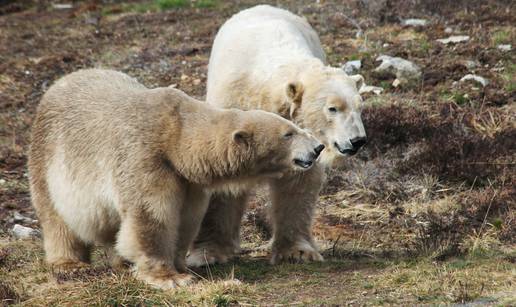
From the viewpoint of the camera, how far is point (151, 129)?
585cm

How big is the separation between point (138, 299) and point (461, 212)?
3253 millimetres

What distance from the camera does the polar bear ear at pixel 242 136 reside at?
18.7 feet

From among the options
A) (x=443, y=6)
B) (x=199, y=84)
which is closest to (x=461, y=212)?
(x=199, y=84)

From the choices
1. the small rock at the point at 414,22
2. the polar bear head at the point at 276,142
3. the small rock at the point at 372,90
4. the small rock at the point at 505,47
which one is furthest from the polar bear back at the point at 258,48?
the small rock at the point at 414,22

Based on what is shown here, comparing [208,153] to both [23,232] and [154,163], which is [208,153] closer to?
[154,163]

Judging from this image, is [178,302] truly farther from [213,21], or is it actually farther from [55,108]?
[213,21]

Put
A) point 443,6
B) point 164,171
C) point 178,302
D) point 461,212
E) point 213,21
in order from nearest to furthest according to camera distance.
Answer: point 178,302, point 164,171, point 461,212, point 443,6, point 213,21

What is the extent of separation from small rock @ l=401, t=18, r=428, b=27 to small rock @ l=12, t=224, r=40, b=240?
7235 mm

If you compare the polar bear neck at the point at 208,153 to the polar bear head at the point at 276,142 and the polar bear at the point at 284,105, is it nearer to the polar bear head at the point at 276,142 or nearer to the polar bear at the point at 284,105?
the polar bear head at the point at 276,142

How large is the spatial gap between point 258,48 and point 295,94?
30.4 inches

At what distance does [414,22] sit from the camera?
13.4 m

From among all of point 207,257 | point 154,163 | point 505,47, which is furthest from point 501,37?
point 154,163

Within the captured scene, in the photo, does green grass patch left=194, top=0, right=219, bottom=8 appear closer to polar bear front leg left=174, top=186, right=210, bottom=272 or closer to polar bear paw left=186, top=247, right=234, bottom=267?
polar bear paw left=186, top=247, right=234, bottom=267

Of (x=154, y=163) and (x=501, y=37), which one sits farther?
(x=501, y=37)
